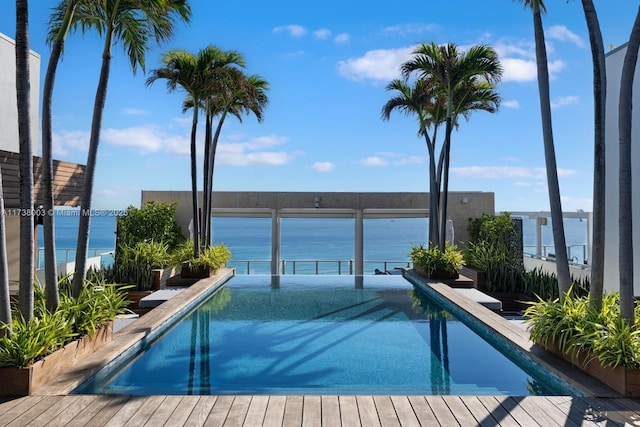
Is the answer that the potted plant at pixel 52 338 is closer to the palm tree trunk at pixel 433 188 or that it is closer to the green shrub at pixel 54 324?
the green shrub at pixel 54 324

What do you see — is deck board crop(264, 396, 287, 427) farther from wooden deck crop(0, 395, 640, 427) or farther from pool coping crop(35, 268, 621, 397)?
pool coping crop(35, 268, 621, 397)

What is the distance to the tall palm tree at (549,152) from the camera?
489cm

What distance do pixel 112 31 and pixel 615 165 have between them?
846 cm

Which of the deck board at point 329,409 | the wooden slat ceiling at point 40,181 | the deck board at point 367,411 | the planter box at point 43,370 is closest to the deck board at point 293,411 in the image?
the deck board at point 329,409

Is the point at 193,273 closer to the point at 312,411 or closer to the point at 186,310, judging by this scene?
the point at 186,310

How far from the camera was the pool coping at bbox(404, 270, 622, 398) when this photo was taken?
3799mm

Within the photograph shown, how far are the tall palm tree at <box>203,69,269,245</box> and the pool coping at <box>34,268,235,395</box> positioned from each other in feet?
9.77

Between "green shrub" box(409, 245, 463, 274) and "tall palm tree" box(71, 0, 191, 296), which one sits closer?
"tall palm tree" box(71, 0, 191, 296)

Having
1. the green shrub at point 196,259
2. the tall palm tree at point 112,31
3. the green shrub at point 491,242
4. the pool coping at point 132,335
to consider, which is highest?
the tall palm tree at point 112,31

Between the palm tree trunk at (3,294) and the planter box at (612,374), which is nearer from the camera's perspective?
the planter box at (612,374)

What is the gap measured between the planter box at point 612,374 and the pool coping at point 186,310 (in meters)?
0.05

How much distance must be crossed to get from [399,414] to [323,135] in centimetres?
3070

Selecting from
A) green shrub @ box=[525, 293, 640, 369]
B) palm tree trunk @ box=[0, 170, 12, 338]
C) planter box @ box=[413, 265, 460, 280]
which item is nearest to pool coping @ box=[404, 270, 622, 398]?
green shrub @ box=[525, 293, 640, 369]

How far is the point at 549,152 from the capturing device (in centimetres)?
492
